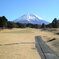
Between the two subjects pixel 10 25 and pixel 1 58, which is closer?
pixel 1 58

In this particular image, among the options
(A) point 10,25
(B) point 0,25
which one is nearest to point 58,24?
(A) point 10,25

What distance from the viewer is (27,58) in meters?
18.1

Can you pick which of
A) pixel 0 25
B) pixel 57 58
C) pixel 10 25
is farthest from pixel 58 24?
pixel 57 58

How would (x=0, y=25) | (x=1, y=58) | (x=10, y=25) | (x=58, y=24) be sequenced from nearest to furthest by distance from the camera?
(x=1, y=58) < (x=0, y=25) < (x=10, y=25) < (x=58, y=24)

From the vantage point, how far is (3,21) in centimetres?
13338

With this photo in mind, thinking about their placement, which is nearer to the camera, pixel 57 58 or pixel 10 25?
pixel 57 58

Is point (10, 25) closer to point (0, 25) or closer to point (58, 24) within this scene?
point (0, 25)

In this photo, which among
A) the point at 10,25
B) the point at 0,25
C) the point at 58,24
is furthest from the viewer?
the point at 58,24

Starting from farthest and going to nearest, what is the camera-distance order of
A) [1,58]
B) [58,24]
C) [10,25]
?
[58,24] < [10,25] < [1,58]

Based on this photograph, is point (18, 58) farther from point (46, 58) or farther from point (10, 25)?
point (10, 25)

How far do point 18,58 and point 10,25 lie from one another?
127809 mm

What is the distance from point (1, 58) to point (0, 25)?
11460 centimetres

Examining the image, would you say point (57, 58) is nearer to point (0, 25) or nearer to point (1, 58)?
point (1, 58)

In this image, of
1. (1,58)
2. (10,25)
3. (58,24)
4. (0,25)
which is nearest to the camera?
(1,58)
